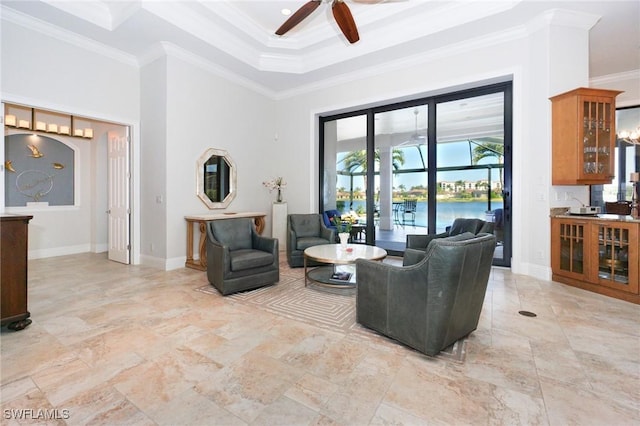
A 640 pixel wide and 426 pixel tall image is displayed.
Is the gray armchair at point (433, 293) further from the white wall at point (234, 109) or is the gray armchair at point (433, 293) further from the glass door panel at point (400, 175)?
the glass door panel at point (400, 175)

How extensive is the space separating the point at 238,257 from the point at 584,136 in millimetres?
4909

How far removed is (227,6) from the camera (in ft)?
14.6

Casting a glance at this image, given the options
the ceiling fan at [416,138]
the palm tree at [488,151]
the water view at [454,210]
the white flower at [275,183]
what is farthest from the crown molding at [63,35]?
the palm tree at [488,151]

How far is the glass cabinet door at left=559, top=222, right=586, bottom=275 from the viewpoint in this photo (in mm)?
3818

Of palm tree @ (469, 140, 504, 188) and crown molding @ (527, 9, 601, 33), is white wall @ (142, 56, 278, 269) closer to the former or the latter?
palm tree @ (469, 140, 504, 188)

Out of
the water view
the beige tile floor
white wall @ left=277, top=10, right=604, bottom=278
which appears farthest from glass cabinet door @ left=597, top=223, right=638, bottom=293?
the water view

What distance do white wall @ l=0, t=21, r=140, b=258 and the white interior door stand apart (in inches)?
25.0

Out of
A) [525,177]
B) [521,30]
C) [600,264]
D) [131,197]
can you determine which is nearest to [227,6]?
[131,197]

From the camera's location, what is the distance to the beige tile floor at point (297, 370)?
1.64 m

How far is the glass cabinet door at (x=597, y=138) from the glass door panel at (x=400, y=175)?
7.61 ft

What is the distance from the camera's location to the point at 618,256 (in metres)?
3.48

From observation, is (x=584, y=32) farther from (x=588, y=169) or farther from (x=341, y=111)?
(x=341, y=111)

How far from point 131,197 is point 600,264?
7163 mm

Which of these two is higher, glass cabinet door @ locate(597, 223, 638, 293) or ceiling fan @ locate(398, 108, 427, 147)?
ceiling fan @ locate(398, 108, 427, 147)
